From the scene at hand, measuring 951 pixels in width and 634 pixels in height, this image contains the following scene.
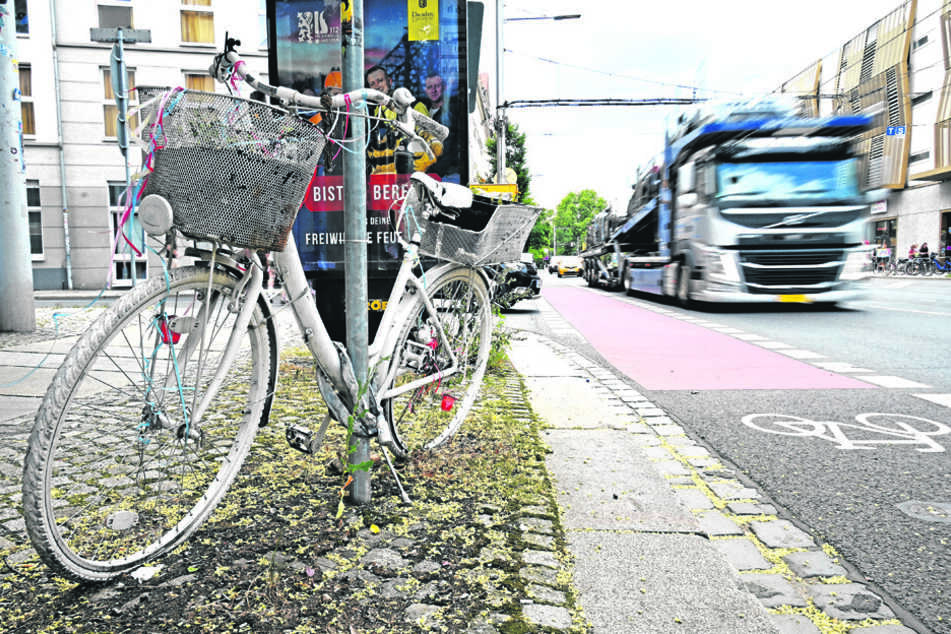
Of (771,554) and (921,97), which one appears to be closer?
(771,554)

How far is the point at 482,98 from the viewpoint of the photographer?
61.6 meters

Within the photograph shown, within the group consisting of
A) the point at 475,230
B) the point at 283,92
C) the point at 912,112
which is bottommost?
the point at 475,230

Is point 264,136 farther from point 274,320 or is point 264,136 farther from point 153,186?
point 274,320

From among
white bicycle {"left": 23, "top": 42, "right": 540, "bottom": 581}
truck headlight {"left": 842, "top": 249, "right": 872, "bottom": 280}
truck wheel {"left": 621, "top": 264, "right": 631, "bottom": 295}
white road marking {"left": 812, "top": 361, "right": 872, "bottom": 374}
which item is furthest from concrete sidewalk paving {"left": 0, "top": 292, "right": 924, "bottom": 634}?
truck wheel {"left": 621, "top": 264, "right": 631, "bottom": 295}

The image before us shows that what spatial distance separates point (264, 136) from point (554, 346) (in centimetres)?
738

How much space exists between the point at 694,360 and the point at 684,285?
25.8 feet

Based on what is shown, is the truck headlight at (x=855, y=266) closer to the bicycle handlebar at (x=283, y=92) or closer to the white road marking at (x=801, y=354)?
the white road marking at (x=801, y=354)

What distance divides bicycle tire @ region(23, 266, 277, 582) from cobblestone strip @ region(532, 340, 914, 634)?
1.94 meters

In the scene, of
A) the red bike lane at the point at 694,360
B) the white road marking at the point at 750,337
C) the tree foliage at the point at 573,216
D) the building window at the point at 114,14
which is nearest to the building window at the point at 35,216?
the building window at the point at 114,14

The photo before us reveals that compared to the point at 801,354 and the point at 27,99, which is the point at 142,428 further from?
the point at 27,99

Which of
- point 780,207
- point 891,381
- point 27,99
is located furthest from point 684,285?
point 27,99

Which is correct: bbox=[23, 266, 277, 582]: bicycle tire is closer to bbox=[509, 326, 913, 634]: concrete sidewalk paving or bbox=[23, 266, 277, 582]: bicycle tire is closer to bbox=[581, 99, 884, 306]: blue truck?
bbox=[509, 326, 913, 634]: concrete sidewalk paving

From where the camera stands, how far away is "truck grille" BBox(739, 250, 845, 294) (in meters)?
12.9

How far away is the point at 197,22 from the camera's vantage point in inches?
848
